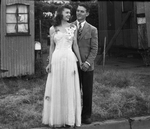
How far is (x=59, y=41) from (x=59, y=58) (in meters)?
0.27

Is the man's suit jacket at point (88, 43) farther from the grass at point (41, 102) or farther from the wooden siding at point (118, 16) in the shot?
the wooden siding at point (118, 16)

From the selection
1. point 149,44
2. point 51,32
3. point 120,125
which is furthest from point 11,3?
point 149,44

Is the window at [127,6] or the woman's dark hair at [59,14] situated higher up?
the window at [127,6]

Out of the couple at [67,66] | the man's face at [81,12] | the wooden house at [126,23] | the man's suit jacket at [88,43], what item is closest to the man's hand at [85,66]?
the couple at [67,66]

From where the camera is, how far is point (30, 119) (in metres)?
4.75

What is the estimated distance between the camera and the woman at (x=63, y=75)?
407 centimetres

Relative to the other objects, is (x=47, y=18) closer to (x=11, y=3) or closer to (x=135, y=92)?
(x=11, y=3)

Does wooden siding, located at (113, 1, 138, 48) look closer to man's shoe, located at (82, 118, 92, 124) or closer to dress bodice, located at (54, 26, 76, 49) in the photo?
man's shoe, located at (82, 118, 92, 124)

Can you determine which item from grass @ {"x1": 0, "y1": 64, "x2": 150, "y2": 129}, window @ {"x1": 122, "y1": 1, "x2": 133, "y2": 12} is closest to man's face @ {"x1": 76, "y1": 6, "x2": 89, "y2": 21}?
grass @ {"x1": 0, "y1": 64, "x2": 150, "y2": 129}

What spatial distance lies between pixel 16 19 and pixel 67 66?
4139 millimetres

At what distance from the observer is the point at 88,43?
425cm

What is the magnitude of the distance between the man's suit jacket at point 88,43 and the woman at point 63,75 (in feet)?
0.39

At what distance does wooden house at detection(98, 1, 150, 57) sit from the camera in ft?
36.3

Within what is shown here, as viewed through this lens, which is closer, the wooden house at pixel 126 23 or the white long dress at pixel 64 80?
the white long dress at pixel 64 80
